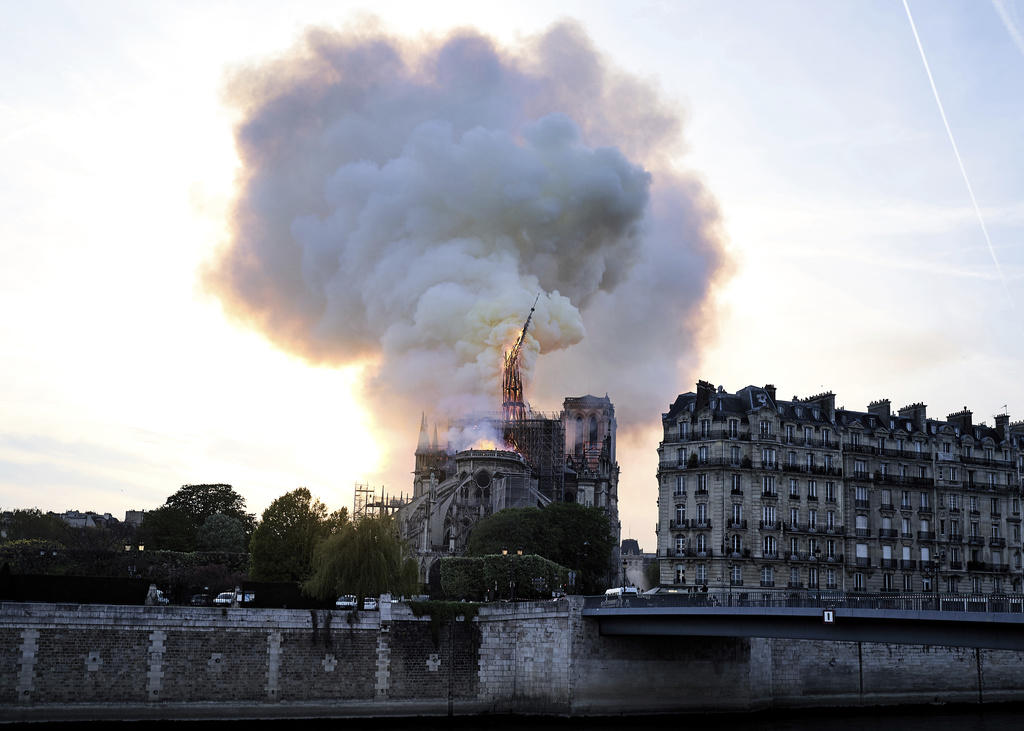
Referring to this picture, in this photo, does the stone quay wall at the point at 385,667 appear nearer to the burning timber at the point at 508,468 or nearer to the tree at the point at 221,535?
the burning timber at the point at 508,468

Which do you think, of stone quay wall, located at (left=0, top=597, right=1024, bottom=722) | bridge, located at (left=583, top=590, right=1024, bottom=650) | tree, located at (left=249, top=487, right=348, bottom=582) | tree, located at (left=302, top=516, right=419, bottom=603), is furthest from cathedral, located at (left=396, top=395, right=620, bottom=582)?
bridge, located at (left=583, top=590, right=1024, bottom=650)

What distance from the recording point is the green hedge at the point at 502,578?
66.7 metres

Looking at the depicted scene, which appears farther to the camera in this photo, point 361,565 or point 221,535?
point 221,535

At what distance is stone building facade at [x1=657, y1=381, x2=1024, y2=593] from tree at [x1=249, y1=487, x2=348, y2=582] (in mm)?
22970

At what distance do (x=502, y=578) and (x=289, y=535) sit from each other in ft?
45.8

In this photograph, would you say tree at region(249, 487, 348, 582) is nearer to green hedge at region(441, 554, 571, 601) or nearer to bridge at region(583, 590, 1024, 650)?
green hedge at region(441, 554, 571, 601)

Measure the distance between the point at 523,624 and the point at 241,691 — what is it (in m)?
12.9

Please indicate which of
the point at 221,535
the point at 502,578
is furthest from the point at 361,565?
the point at 221,535

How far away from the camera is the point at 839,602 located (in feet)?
150

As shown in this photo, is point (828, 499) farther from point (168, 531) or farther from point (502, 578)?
point (168, 531)

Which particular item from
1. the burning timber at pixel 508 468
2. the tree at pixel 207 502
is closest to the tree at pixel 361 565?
the burning timber at pixel 508 468

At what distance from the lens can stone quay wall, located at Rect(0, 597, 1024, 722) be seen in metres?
45.9

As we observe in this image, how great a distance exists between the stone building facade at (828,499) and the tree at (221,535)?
47.1 metres

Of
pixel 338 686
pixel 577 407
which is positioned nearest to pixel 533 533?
pixel 338 686
